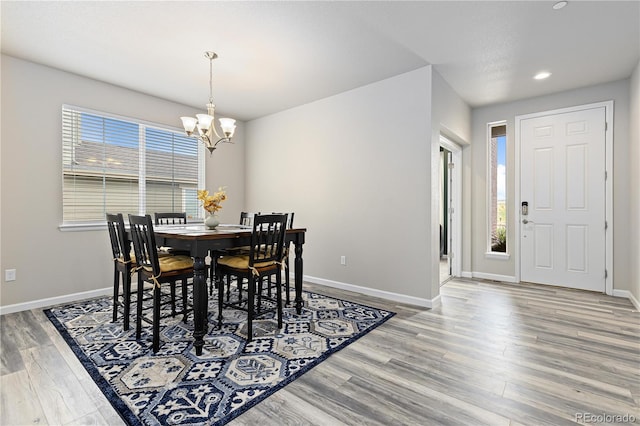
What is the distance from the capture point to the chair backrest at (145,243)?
2168 millimetres

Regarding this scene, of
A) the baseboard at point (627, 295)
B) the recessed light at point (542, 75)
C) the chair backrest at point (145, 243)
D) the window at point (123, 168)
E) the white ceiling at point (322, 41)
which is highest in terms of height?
the recessed light at point (542, 75)

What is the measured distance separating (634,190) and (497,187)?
Result: 151cm

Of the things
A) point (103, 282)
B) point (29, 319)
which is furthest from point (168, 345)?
point (103, 282)

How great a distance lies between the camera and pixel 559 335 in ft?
8.35

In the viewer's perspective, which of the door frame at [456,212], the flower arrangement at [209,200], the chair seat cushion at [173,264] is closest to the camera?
the chair seat cushion at [173,264]

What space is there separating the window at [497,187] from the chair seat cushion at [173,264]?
4.31m

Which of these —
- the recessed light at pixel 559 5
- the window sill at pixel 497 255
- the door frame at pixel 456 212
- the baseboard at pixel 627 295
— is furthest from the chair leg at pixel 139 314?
the baseboard at pixel 627 295

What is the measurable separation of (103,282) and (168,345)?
A: 2.03 metres

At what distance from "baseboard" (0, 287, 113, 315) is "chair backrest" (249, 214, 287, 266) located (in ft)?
8.00

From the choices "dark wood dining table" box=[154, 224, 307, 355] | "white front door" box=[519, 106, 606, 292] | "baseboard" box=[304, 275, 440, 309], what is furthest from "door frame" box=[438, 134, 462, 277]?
"dark wood dining table" box=[154, 224, 307, 355]

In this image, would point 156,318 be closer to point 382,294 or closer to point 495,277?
point 382,294

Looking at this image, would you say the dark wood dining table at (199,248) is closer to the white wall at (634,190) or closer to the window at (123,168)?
the window at (123,168)

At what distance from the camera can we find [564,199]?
4.07 m

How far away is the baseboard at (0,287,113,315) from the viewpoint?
303 cm
